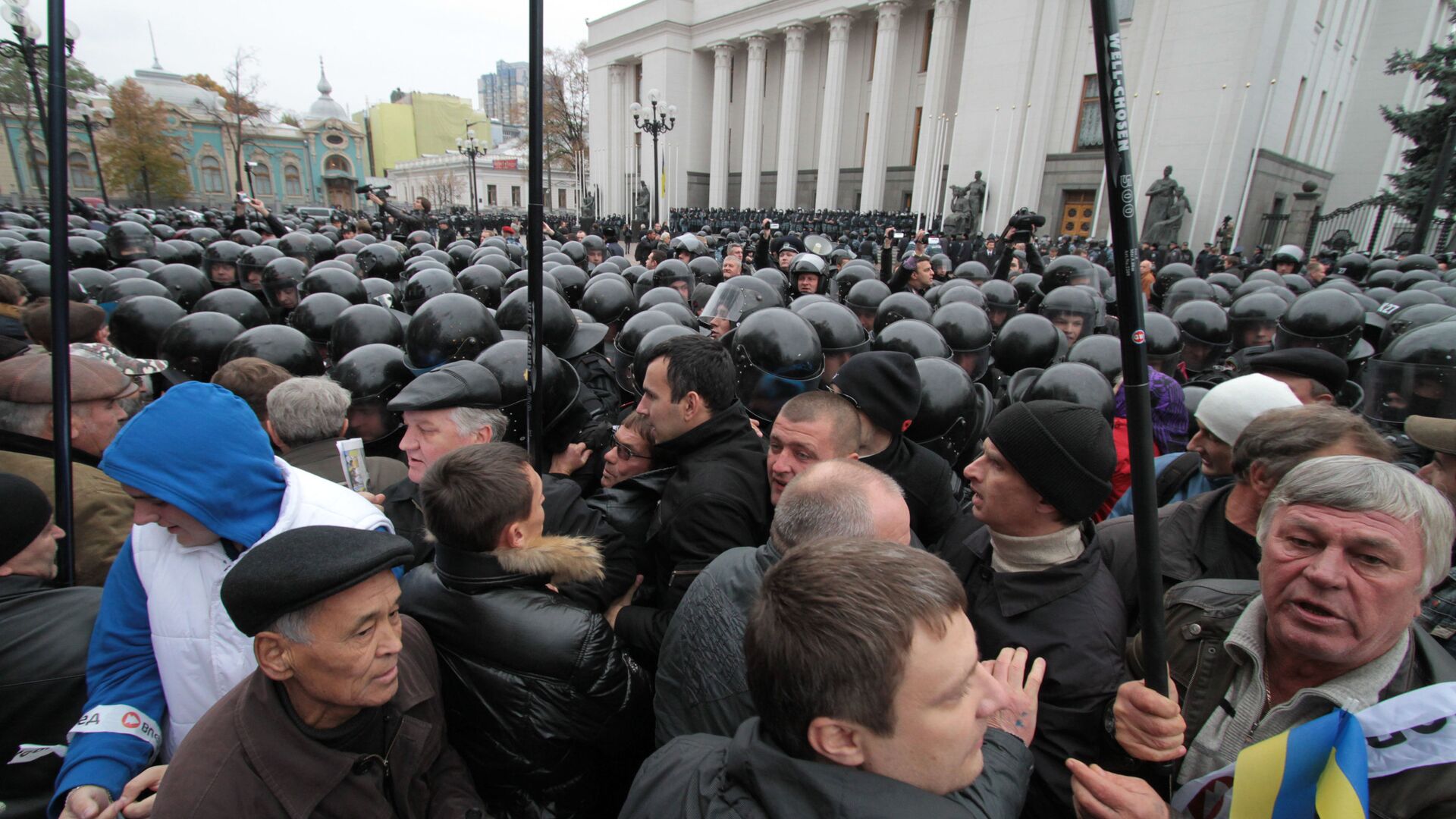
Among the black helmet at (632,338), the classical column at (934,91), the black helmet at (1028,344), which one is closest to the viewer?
the black helmet at (632,338)

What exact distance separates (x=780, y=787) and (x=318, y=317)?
5600mm

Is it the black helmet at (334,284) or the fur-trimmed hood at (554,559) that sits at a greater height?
the black helmet at (334,284)

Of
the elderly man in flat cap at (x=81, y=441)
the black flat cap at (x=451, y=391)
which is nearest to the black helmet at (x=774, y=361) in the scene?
the black flat cap at (x=451, y=391)

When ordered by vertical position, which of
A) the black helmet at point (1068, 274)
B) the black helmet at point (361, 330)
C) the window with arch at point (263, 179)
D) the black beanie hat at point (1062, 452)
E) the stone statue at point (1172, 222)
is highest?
the window with arch at point (263, 179)

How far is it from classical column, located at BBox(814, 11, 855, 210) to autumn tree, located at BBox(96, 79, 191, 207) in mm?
39507

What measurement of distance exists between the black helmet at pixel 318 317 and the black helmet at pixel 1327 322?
7763 millimetres

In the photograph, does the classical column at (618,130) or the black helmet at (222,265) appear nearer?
the black helmet at (222,265)

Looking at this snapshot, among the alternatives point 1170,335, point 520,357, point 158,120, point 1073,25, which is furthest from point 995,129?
point 158,120

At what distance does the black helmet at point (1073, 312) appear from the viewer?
620 centimetres

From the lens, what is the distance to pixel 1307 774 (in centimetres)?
128

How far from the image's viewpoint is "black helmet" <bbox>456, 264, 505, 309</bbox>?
712cm

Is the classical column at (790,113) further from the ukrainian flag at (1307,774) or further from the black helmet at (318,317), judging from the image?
the ukrainian flag at (1307,774)

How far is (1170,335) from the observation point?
201 inches

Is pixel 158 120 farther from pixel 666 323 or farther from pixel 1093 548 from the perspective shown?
pixel 1093 548
